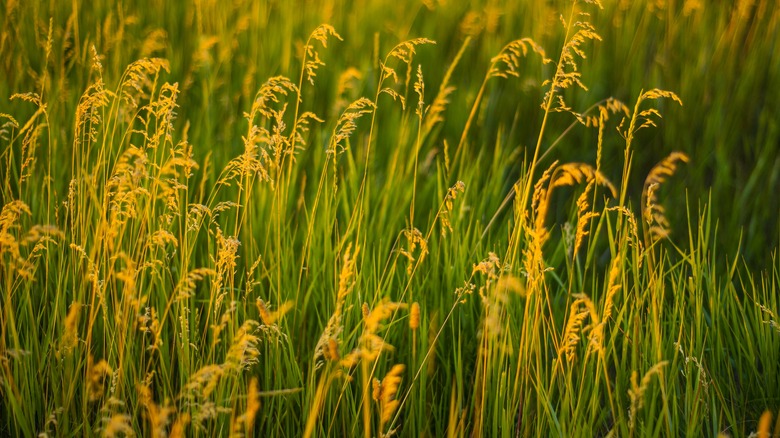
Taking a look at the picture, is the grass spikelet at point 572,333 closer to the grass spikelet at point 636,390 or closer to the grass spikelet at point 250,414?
the grass spikelet at point 636,390

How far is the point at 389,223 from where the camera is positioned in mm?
2041

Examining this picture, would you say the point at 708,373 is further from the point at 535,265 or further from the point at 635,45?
the point at 635,45

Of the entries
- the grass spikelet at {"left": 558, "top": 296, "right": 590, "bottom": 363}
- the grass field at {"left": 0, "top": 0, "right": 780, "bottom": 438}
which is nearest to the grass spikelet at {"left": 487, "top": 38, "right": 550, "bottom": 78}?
the grass field at {"left": 0, "top": 0, "right": 780, "bottom": 438}

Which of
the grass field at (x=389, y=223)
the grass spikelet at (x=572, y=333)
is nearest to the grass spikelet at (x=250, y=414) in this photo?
the grass field at (x=389, y=223)

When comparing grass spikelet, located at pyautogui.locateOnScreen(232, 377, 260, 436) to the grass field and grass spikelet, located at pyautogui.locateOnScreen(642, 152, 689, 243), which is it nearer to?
the grass field

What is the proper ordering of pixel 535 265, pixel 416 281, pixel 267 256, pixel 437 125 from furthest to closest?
pixel 437 125 → pixel 267 256 → pixel 416 281 → pixel 535 265

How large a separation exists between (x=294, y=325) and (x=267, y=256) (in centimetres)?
24

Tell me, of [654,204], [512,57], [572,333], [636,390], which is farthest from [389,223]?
[636,390]

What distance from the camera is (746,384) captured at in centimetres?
166

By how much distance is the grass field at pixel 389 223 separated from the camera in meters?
1.48

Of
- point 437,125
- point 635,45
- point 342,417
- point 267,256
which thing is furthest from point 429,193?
point 635,45

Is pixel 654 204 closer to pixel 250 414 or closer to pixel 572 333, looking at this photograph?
pixel 572 333

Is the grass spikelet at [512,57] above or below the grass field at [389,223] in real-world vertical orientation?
above

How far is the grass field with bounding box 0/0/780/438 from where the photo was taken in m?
1.48
